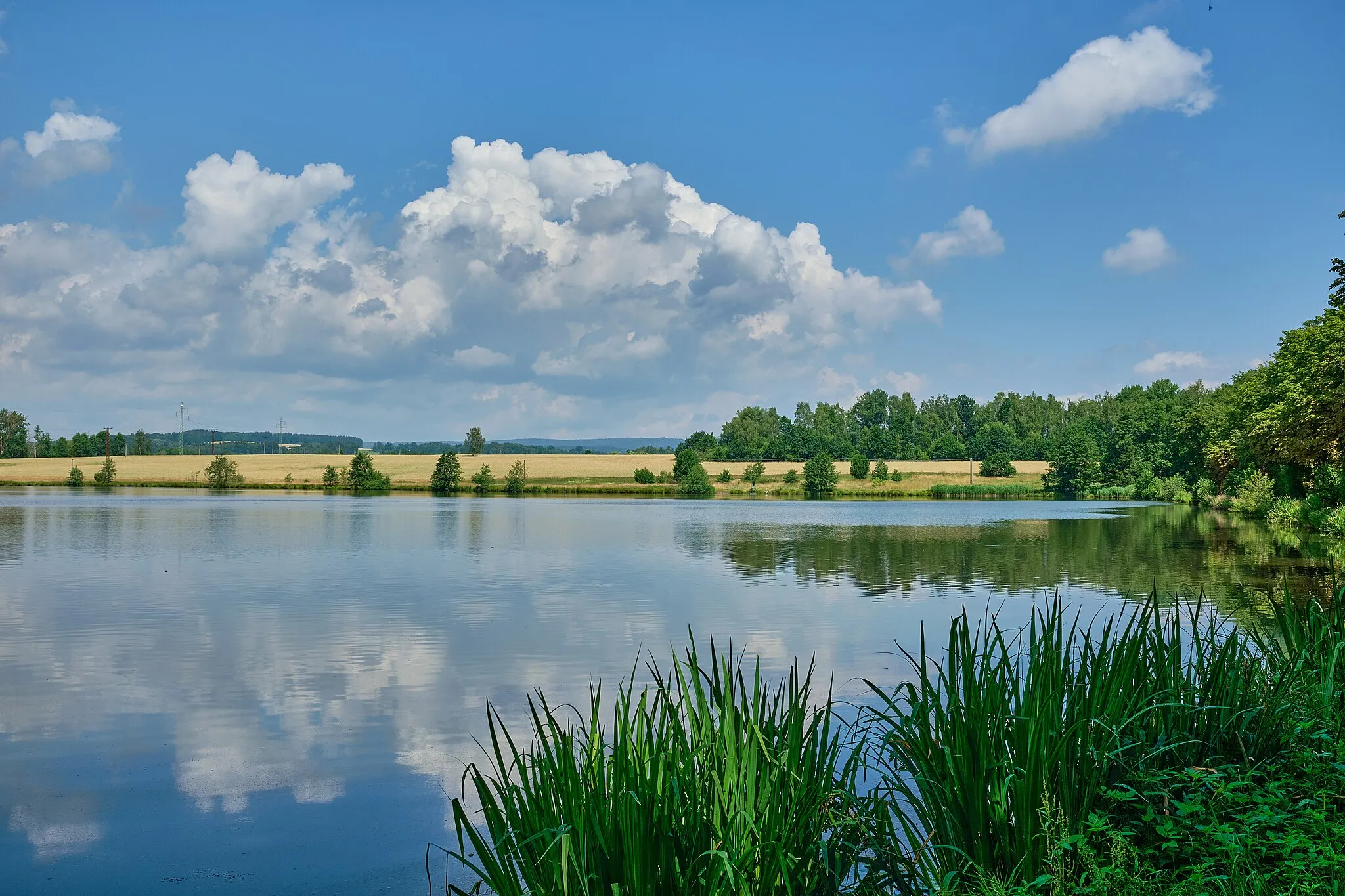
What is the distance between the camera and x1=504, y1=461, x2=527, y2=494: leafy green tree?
105 m

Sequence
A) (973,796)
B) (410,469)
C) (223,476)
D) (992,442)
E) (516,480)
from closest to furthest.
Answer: (973,796)
(516,480)
(223,476)
(410,469)
(992,442)

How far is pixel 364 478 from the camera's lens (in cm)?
10538

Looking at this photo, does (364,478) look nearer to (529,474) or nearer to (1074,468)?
(529,474)

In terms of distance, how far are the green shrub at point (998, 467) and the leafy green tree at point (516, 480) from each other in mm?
57674

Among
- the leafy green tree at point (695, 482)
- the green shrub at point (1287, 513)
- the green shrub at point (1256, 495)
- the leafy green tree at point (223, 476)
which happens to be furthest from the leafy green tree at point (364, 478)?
the green shrub at point (1287, 513)

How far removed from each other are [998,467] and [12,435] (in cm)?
13195

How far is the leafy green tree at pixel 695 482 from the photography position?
106 meters

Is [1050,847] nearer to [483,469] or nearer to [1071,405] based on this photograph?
[483,469]

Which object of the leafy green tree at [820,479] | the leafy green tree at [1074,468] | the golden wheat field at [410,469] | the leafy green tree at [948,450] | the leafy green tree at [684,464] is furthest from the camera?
the leafy green tree at [948,450]

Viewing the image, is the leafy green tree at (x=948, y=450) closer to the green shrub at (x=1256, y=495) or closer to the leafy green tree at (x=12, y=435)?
the green shrub at (x=1256, y=495)

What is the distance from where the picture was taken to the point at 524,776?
484 centimetres

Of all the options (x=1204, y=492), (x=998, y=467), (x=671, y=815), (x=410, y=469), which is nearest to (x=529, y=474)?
(x=410, y=469)

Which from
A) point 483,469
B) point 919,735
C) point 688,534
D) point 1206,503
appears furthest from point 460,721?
point 483,469

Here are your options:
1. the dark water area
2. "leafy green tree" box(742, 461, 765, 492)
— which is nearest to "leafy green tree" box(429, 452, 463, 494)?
"leafy green tree" box(742, 461, 765, 492)
